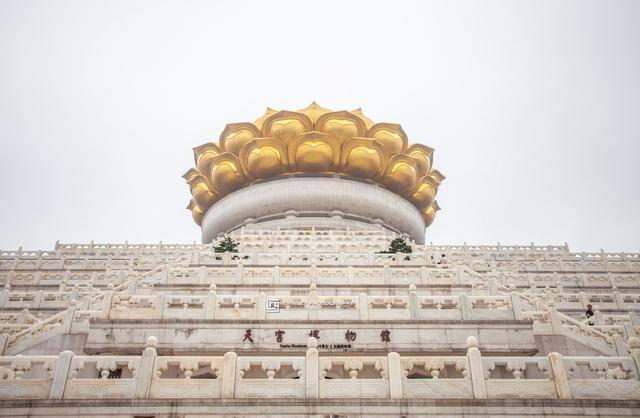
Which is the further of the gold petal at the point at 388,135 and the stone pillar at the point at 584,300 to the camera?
the gold petal at the point at 388,135

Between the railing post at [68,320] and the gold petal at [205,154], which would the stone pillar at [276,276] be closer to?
the railing post at [68,320]

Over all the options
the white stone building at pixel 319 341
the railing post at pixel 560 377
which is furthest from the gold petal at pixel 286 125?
the railing post at pixel 560 377

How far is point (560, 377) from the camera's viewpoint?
5.43 metres

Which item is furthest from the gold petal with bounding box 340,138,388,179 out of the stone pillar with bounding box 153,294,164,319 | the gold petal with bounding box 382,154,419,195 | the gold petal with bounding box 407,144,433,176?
the stone pillar with bounding box 153,294,164,319

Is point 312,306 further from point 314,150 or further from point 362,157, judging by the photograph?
point 362,157

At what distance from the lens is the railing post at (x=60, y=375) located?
5340 millimetres

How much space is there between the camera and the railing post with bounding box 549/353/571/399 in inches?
211

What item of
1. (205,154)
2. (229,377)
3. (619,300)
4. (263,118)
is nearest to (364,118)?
(263,118)

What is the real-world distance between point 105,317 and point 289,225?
15.1 metres

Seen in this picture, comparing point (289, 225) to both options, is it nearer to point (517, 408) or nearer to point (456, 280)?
point (456, 280)

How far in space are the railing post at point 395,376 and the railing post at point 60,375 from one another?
331 cm

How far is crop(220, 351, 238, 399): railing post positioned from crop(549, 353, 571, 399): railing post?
3.29 m

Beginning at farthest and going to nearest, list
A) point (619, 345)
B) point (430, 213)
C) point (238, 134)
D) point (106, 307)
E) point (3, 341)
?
point (430, 213), point (238, 134), point (106, 307), point (3, 341), point (619, 345)

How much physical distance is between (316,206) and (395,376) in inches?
719
